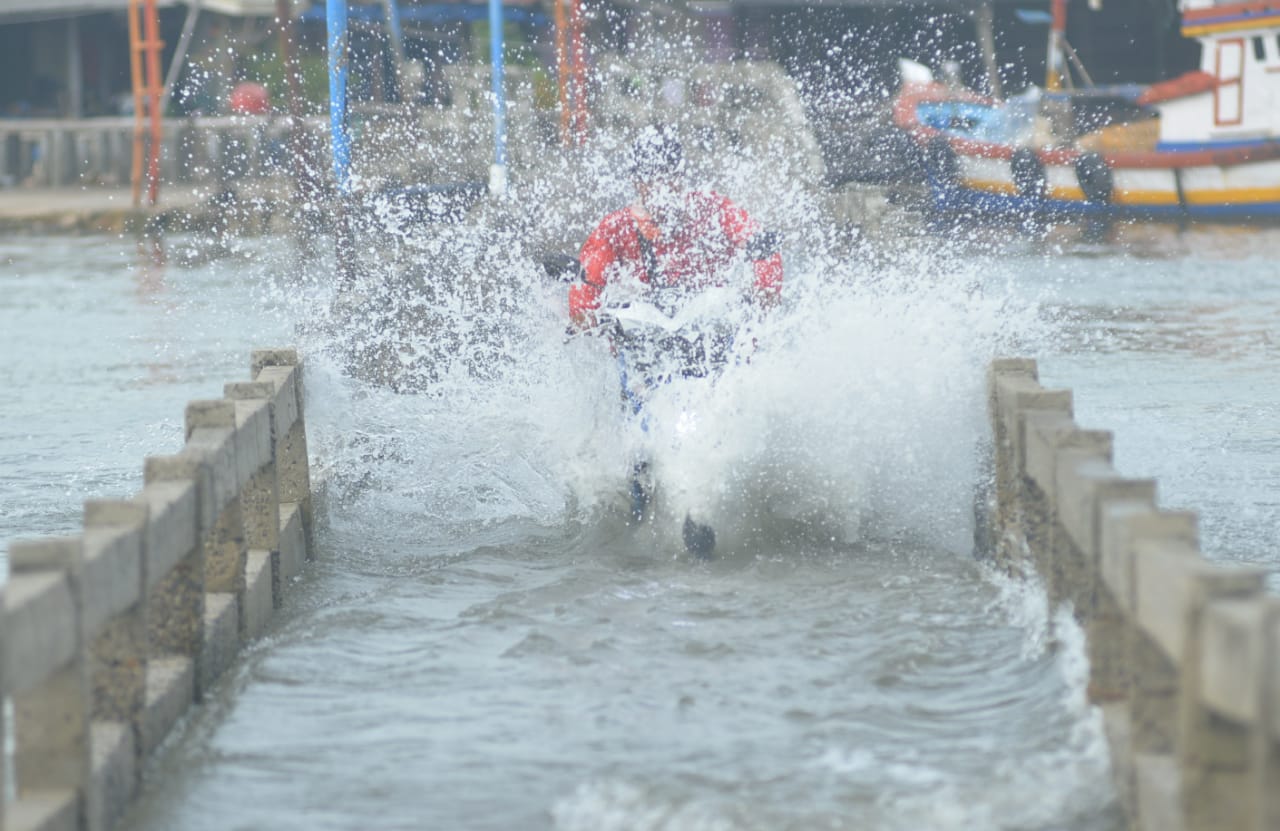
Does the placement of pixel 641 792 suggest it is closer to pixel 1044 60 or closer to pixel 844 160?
pixel 844 160

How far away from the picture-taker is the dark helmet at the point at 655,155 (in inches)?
341

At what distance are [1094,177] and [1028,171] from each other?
3.53ft

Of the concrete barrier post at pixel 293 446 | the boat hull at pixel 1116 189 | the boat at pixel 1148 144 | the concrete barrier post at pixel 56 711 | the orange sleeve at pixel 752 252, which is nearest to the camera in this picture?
the concrete barrier post at pixel 56 711

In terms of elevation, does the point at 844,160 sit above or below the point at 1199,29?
below

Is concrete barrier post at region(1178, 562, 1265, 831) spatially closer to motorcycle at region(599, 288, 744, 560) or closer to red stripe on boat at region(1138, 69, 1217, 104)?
motorcycle at region(599, 288, 744, 560)

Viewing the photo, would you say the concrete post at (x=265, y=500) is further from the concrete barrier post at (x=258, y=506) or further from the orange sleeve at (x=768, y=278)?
the orange sleeve at (x=768, y=278)

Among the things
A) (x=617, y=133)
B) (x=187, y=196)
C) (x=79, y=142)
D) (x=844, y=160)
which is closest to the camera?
(x=617, y=133)

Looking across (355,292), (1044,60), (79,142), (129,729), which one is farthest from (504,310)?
(1044,60)

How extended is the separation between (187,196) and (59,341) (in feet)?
40.7

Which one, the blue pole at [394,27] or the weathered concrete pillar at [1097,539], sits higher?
the blue pole at [394,27]

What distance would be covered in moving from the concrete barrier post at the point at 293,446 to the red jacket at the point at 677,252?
135cm

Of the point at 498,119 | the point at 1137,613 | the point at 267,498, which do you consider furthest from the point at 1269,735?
the point at 498,119

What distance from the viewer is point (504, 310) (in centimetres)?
1271

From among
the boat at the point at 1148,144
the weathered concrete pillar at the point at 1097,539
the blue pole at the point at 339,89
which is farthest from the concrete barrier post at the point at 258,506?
the boat at the point at 1148,144
